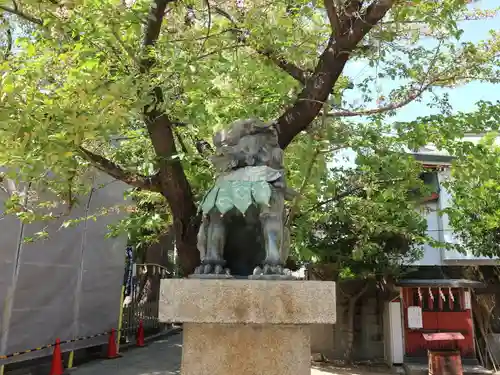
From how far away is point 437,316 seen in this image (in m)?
13.7

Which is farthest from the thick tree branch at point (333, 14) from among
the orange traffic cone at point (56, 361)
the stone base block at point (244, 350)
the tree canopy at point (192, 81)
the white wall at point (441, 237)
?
the white wall at point (441, 237)

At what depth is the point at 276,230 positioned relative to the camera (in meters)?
3.74

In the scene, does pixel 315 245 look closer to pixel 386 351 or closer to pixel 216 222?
pixel 386 351

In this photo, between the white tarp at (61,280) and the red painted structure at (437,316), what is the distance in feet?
30.5

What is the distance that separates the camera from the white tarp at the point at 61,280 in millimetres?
7844

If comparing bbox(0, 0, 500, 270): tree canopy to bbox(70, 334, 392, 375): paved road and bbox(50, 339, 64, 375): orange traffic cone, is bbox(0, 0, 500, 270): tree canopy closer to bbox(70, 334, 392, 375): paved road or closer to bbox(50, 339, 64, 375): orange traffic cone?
bbox(50, 339, 64, 375): orange traffic cone

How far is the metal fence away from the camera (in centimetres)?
1465

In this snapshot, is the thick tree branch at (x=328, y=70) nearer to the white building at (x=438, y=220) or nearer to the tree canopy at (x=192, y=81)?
the tree canopy at (x=192, y=81)

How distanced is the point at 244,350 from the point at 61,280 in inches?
288

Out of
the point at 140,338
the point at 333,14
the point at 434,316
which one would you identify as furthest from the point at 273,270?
the point at 140,338

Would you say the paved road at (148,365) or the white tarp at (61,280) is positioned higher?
the white tarp at (61,280)

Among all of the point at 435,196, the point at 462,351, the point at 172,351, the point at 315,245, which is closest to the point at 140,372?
the point at 172,351

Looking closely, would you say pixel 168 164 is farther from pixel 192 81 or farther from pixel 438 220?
pixel 438 220

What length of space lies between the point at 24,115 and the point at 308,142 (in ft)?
11.3
